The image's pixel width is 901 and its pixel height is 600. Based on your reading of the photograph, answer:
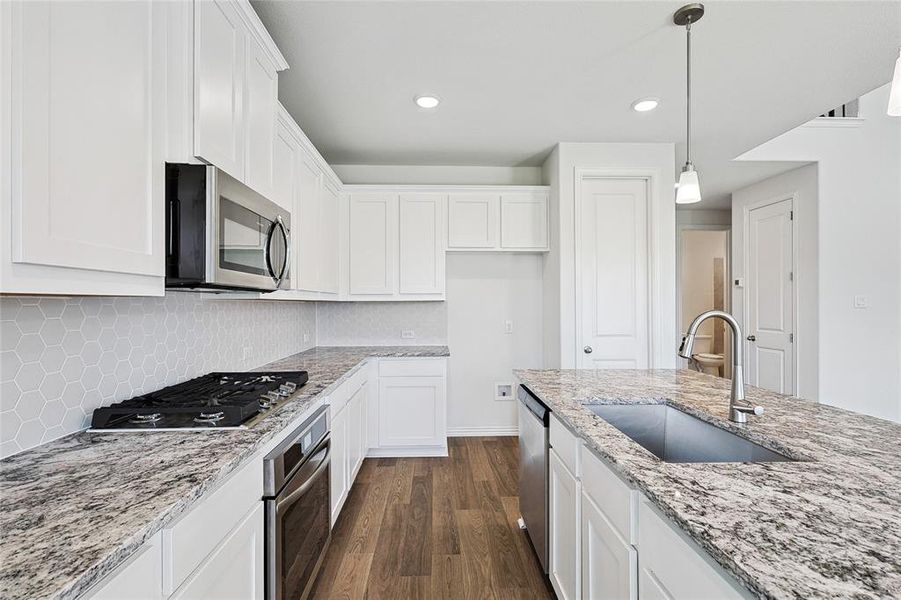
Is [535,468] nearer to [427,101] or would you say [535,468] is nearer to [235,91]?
[235,91]

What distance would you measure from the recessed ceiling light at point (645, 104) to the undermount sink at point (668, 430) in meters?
2.02

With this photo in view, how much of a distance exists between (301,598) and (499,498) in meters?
1.51

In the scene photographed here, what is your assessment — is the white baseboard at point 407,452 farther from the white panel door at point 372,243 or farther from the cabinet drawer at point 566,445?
the cabinet drawer at point 566,445

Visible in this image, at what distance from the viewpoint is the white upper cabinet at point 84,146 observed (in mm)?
775

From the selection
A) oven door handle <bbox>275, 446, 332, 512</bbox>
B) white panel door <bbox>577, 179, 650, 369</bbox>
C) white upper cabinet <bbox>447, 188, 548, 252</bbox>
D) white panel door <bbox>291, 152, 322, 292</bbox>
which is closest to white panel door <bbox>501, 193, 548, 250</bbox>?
white upper cabinet <bbox>447, 188, 548, 252</bbox>

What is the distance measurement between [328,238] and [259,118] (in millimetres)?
1526

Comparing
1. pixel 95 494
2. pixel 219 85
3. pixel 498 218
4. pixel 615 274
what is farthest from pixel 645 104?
pixel 95 494

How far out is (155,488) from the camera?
91 cm

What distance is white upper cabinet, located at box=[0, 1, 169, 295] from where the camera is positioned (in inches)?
30.5

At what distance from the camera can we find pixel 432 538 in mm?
2344

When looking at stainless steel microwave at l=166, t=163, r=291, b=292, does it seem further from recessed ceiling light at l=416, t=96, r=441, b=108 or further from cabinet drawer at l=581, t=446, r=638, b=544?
recessed ceiling light at l=416, t=96, r=441, b=108

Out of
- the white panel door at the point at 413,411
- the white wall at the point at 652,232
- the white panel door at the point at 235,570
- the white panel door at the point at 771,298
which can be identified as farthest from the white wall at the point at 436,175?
the white panel door at the point at 235,570

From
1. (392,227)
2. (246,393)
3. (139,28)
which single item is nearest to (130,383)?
(246,393)

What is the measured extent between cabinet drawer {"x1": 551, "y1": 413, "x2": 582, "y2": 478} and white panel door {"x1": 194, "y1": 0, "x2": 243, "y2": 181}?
5.09 feet
